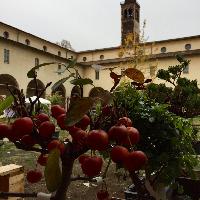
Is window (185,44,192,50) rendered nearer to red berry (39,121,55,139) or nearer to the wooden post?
the wooden post

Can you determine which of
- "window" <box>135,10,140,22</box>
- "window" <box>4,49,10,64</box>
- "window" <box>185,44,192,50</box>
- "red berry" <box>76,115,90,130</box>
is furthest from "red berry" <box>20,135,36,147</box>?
"window" <box>135,10,140,22</box>

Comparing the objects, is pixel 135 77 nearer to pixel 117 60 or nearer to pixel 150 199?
pixel 150 199

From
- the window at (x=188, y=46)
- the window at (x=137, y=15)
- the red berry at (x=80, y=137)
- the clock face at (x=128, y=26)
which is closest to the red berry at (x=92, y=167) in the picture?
the red berry at (x=80, y=137)

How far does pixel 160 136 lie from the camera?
2197 millimetres

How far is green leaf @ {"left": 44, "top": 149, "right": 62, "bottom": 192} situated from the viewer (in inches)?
34.0

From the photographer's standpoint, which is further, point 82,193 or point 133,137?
point 82,193

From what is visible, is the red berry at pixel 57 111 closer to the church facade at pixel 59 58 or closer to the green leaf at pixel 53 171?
the green leaf at pixel 53 171

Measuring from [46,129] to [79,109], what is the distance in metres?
0.15

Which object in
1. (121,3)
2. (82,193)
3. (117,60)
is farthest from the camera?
(121,3)

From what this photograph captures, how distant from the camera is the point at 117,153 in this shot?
2.93 feet

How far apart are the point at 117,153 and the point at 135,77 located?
12.3 inches

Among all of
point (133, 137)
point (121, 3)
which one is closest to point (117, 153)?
point (133, 137)

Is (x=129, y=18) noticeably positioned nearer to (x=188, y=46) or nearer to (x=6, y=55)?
(x=188, y=46)

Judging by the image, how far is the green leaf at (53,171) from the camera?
2.83 ft
